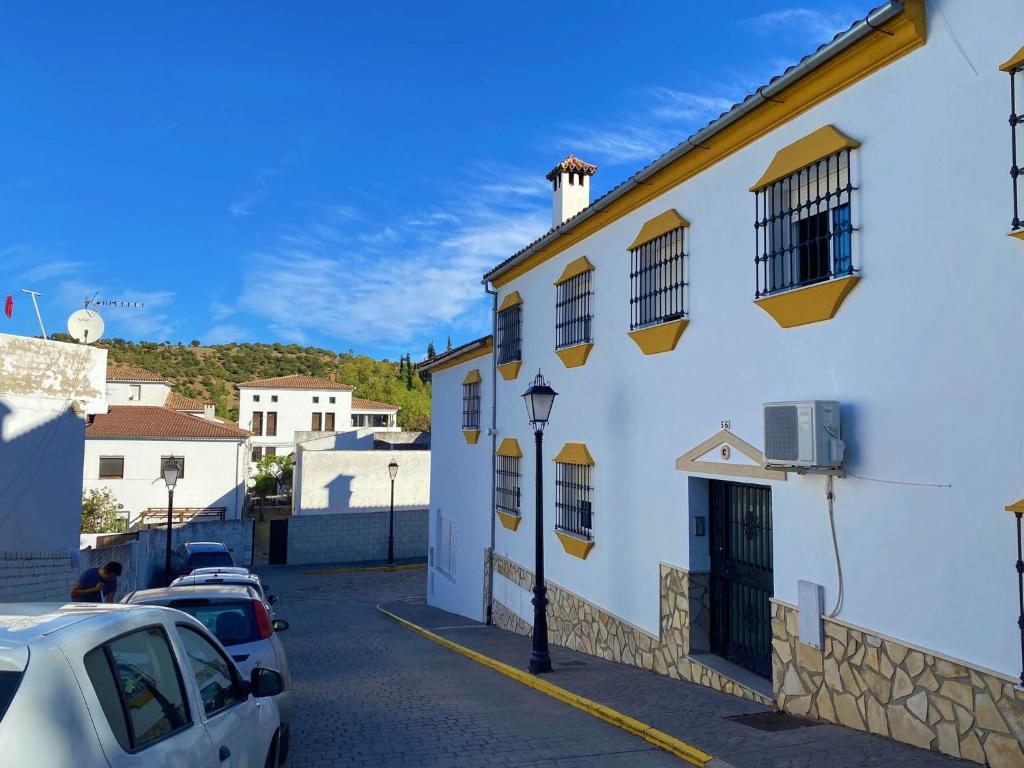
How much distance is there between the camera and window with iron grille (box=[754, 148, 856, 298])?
22.1 ft

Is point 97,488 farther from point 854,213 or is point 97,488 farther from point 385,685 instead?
point 854,213

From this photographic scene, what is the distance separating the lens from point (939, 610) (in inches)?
219

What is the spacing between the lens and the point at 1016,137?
200 inches

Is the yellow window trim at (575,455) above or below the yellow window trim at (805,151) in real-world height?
below

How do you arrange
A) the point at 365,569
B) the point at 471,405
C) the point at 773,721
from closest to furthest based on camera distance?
the point at 773,721, the point at 471,405, the point at 365,569

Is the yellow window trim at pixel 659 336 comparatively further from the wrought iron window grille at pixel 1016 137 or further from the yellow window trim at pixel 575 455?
the wrought iron window grille at pixel 1016 137

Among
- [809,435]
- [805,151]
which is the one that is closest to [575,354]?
[805,151]

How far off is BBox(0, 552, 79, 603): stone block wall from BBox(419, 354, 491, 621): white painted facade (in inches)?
316

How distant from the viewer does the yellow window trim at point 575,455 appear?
1145cm

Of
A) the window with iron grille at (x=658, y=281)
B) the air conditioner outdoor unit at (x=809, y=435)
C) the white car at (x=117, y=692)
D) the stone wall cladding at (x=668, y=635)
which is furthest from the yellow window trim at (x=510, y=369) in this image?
the white car at (x=117, y=692)

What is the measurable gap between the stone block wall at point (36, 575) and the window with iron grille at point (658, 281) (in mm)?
10329

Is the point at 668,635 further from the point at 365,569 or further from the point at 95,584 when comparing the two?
the point at 365,569

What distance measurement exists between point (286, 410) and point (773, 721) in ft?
169

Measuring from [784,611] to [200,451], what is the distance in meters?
32.1
